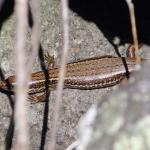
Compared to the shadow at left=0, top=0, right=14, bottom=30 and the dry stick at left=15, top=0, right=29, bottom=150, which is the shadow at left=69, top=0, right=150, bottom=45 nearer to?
the shadow at left=0, top=0, right=14, bottom=30

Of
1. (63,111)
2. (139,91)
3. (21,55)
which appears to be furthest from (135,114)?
(63,111)

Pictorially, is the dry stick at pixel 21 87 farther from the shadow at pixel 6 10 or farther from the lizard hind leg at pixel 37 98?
the lizard hind leg at pixel 37 98

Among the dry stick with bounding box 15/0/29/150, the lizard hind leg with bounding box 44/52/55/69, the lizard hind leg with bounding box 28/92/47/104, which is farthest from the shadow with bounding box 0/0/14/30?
the dry stick with bounding box 15/0/29/150

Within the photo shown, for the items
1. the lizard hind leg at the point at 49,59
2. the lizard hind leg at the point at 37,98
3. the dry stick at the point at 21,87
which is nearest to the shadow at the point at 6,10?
the lizard hind leg at the point at 49,59

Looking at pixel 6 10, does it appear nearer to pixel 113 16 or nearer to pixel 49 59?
pixel 49 59

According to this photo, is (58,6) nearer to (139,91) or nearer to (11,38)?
(11,38)
